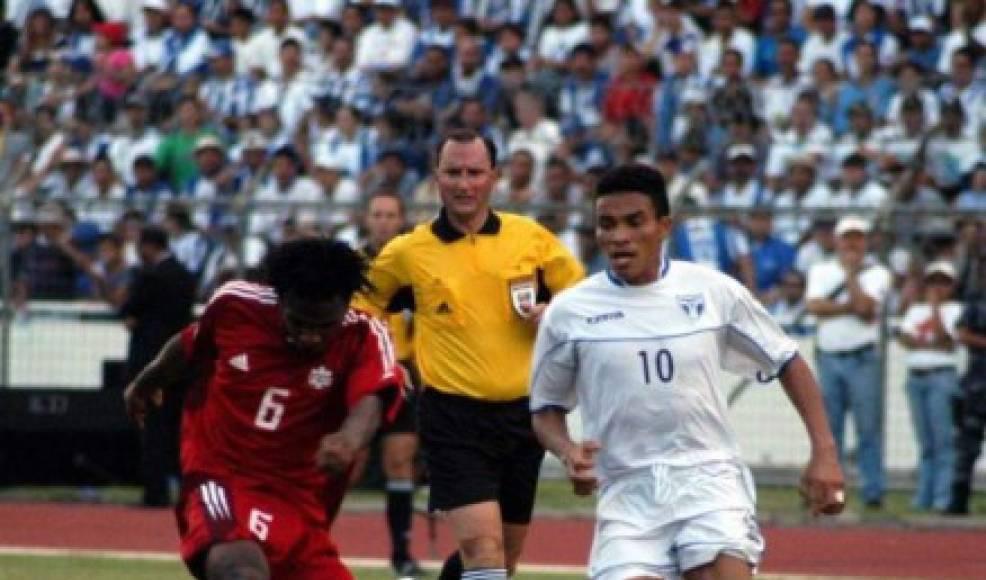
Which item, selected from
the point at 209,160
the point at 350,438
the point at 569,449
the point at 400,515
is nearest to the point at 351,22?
the point at 209,160

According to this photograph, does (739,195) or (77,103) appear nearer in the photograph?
(739,195)

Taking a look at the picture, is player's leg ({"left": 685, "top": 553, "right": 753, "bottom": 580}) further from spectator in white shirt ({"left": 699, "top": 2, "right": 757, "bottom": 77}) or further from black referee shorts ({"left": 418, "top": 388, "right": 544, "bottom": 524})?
spectator in white shirt ({"left": 699, "top": 2, "right": 757, "bottom": 77})

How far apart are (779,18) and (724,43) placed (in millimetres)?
566

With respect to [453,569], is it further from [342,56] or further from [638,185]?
[342,56]

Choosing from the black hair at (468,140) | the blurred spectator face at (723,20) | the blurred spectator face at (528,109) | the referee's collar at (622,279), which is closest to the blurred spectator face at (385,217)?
the black hair at (468,140)

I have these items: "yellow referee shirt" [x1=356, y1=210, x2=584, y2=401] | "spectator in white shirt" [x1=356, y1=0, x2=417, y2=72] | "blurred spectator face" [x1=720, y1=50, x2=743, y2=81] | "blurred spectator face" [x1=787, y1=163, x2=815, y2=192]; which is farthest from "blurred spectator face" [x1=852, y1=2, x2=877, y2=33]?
"yellow referee shirt" [x1=356, y1=210, x2=584, y2=401]

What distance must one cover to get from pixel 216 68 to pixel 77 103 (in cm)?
144

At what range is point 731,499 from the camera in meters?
9.11

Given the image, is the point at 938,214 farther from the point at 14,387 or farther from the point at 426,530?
the point at 14,387

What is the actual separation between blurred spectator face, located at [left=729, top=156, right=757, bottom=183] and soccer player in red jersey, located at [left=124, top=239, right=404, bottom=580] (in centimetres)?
1255

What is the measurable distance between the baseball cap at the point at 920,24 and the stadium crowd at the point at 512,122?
0.12 ft

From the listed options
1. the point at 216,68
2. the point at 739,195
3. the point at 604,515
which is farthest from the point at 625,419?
the point at 216,68

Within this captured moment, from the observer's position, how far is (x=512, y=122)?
24.0m

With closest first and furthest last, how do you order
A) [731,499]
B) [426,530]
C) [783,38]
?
1. [731,499]
2. [426,530]
3. [783,38]
